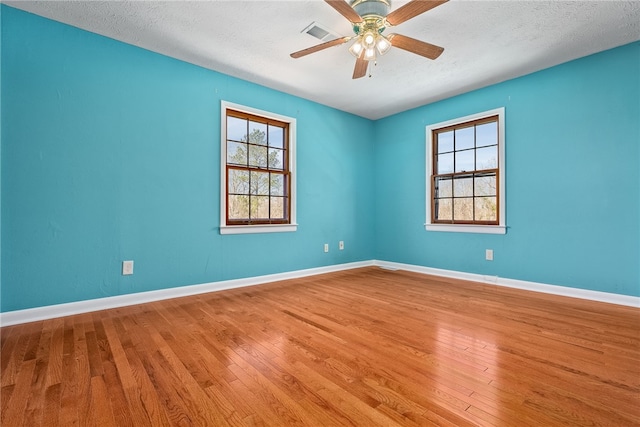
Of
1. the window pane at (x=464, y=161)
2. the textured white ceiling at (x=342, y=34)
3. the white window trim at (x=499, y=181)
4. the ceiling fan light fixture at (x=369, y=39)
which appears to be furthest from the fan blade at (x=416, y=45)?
the window pane at (x=464, y=161)

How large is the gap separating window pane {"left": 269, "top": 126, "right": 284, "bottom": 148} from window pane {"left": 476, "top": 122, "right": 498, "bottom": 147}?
2754 millimetres

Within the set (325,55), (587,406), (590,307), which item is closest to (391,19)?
(325,55)

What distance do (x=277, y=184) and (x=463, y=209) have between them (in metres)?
2.69

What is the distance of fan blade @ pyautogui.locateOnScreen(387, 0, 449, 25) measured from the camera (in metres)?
1.97

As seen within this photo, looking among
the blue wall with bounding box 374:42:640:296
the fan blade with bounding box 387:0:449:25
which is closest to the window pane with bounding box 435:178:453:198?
the blue wall with bounding box 374:42:640:296

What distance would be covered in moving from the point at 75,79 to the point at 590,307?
5.30 meters

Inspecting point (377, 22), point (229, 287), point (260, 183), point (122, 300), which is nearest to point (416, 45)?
point (377, 22)

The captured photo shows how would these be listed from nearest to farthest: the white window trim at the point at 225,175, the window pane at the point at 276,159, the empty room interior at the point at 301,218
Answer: the empty room interior at the point at 301,218, the white window trim at the point at 225,175, the window pane at the point at 276,159

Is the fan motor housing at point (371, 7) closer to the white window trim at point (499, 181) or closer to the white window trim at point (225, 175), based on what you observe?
the white window trim at point (225, 175)

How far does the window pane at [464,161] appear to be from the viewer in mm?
4203

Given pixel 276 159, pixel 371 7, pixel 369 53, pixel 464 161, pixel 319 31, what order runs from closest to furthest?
pixel 371 7
pixel 369 53
pixel 319 31
pixel 276 159
pixel 464 161

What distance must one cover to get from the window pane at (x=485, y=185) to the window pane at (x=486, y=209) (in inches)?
2.7

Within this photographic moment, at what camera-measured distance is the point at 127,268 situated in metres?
2.93

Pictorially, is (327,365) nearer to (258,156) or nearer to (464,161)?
(258,156)
